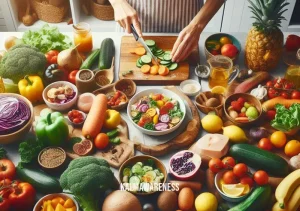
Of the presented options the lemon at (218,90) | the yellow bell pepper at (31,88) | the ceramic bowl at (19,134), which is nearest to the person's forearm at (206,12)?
the lemon at (218,90)

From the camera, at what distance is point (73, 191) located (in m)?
1.65

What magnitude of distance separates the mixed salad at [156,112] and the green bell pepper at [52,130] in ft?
1.20

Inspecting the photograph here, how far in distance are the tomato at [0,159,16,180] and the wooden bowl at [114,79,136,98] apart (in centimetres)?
70

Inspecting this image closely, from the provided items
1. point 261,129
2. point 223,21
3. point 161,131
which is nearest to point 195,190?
point 161,131

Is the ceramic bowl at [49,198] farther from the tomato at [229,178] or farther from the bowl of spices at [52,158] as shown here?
the tomato at [229,178]

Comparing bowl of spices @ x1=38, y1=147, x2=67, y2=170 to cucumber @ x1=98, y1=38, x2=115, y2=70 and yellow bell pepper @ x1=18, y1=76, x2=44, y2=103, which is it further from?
cucumber @ x1=98, y1=38, x2=115, y2=70

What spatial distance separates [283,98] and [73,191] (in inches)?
47.3

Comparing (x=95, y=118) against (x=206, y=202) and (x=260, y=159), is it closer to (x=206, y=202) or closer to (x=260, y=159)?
(x=206, y=202)

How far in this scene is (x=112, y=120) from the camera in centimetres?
202

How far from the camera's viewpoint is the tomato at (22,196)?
168cm

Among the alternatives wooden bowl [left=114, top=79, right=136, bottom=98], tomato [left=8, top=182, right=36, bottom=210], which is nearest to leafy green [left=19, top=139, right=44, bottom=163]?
tomato [left=8, top=182, right=36, bottom=210]

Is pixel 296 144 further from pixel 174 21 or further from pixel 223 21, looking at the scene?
pixel 223 21

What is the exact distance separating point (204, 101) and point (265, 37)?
0.49 metres

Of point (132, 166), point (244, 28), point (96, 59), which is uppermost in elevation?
point (96, 59)
